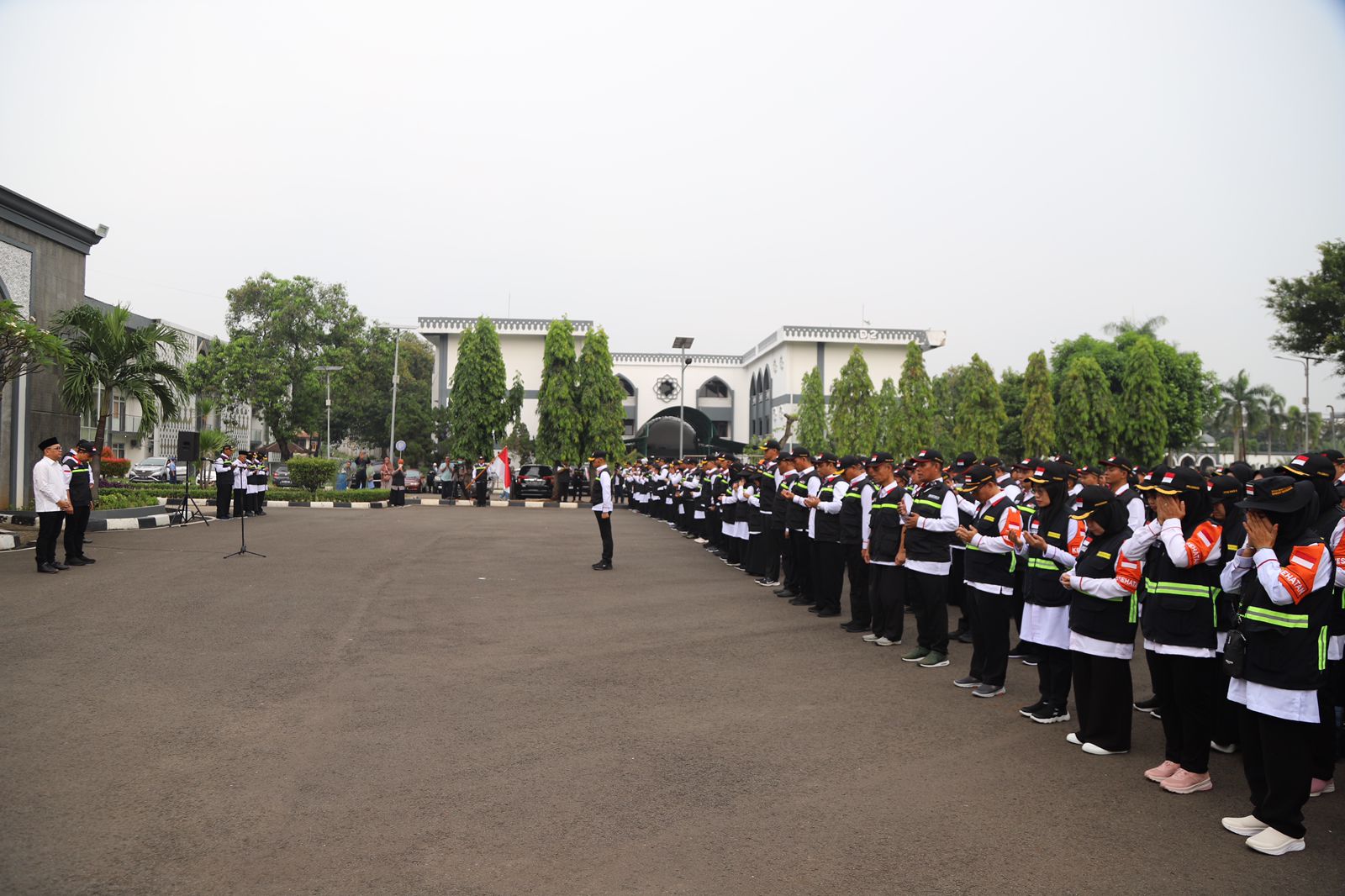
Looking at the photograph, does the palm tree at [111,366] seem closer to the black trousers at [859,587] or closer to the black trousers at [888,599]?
the black trousers at [859,587]

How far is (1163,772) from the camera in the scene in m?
5.21

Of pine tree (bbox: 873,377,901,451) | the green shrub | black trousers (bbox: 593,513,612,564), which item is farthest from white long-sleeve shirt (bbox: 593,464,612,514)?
pine tree (bbox: 873,377,901,451)

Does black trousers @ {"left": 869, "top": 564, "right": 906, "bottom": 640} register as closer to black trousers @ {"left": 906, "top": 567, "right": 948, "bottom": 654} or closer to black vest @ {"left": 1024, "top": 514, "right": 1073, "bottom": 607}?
black trousers @ {"left": 906, "top": 567, "right": 948, "bottom": 654}

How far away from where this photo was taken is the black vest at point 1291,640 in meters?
4.20

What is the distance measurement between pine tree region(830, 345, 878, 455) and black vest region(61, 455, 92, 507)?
32.1m

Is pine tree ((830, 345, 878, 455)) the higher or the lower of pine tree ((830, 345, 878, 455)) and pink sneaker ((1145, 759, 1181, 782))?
the higher

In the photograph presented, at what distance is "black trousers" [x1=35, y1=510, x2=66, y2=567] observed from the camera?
38.3 feet

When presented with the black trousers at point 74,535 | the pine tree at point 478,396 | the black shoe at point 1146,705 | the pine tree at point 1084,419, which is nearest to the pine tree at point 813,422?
the pine tree at point 1084,419

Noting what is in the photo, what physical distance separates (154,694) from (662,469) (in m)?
21.8

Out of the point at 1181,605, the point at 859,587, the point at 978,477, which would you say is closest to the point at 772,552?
the point at 859,587

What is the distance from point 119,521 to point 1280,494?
64.6 feet

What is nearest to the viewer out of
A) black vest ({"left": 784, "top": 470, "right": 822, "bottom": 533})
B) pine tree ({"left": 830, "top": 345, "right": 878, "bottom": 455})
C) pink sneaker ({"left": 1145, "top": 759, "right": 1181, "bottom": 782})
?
pink sneaker ({"left": 1145, "top": 759, "right": 1181, "bottom": 782})

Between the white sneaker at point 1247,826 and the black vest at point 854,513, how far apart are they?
5.49 metres

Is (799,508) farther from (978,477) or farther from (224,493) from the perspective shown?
(224,493)
